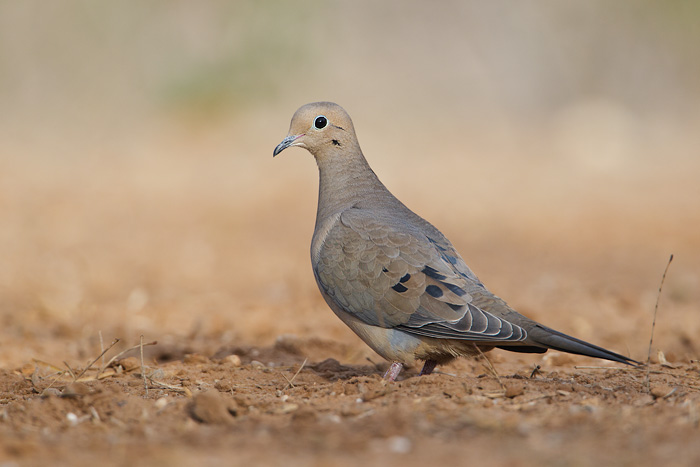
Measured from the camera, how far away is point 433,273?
15.4 ft

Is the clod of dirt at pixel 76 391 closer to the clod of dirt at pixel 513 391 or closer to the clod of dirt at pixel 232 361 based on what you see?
the clod of dirt at pixel 232 361

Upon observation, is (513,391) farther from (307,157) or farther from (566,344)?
(307,157)

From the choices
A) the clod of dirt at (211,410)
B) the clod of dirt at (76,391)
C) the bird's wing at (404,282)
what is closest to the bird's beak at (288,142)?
the bird's wing at (404,282)

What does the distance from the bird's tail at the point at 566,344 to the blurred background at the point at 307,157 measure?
177 cm

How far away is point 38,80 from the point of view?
20.2 m

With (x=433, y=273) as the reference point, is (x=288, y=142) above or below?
above

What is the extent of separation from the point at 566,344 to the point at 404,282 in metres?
1.00

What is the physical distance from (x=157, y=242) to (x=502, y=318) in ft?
24.8

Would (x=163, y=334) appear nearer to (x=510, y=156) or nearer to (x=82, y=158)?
(x=82, y=158)

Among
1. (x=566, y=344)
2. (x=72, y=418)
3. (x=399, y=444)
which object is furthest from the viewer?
(x=566, y=344)

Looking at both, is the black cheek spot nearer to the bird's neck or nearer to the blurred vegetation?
the bird's neck

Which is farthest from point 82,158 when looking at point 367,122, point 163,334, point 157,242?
point 163,334

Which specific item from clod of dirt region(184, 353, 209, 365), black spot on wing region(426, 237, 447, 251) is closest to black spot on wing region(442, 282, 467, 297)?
black spot on wing region(426, 237, 447, 251)

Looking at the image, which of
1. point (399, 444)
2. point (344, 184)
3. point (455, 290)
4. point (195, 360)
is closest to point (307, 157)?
point (344, 184)
